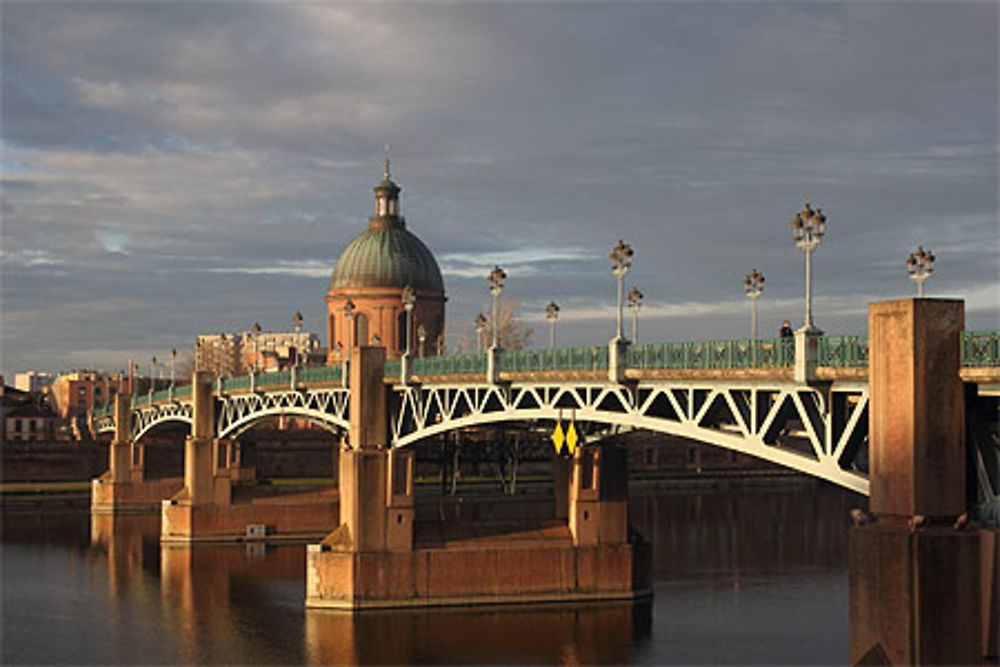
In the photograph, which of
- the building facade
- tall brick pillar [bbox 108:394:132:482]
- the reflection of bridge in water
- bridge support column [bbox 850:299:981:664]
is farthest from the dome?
bridge support column [bbox 850:299:981:664]

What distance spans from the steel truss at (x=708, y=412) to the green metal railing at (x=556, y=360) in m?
0.74

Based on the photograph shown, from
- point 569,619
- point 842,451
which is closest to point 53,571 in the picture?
point 569,619

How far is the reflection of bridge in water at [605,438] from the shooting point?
3005 cm

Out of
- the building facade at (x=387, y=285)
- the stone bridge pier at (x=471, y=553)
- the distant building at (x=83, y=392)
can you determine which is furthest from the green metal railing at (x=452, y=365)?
the distant building at (x=83, y=392)

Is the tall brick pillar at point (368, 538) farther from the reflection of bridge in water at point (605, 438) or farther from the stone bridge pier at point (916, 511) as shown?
the stone bridge pier at point (916, 511)

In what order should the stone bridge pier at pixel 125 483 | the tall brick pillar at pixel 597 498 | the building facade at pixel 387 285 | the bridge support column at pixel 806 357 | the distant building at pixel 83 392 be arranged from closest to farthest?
the bridge support column at pixel 806 357
the tall brick pillar at pixel 597 498
the stone bridge pier at pixel 125 483
the building facade at pixel 387 285
the distant building at pixel 83 392

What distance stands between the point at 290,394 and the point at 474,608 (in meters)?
30.6

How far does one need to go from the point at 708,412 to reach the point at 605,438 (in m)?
12.8

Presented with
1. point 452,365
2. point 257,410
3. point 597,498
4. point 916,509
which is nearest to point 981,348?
point 916,509

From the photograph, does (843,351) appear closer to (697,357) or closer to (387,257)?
(697,357)

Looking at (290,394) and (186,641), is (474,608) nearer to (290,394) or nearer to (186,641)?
(186,641)

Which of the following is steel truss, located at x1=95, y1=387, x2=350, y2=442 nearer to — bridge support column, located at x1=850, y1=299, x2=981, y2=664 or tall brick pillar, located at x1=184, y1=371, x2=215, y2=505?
tall brick pillar, located at x1=184, y1=371, x2=215, y2=505

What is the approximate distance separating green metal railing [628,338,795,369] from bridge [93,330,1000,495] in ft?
0.13

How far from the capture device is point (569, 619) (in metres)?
54.9
